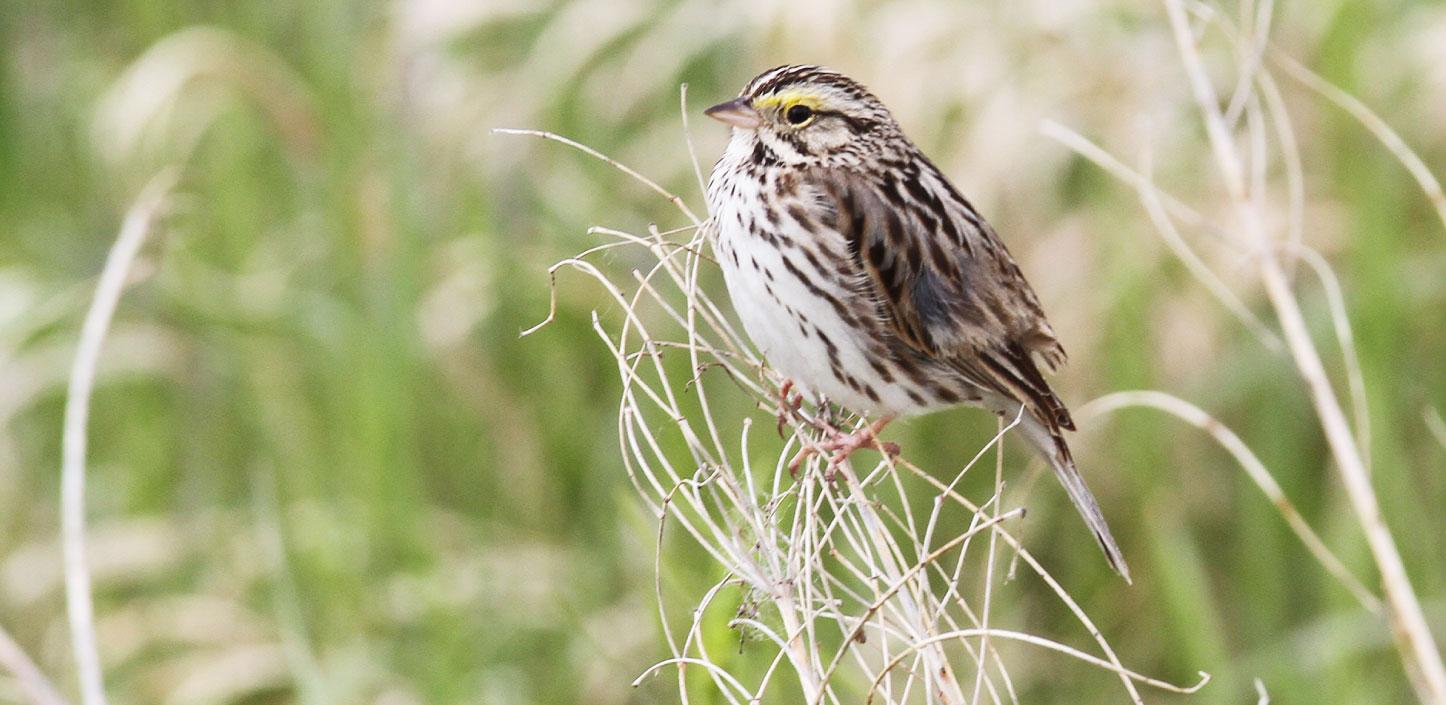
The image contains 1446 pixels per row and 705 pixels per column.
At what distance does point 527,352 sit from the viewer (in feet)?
19.5

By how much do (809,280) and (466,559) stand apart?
2.41m

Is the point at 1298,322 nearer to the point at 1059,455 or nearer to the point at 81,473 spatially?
the point at 1059,455

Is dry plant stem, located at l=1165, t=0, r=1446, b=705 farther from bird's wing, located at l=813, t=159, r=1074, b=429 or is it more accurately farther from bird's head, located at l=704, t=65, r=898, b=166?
bird's head, located at l=704, t=65, r=898, b=166

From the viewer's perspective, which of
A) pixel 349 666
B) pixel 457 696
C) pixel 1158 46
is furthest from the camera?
pixel 1158 46

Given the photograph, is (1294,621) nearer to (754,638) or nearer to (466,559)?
(466,559)

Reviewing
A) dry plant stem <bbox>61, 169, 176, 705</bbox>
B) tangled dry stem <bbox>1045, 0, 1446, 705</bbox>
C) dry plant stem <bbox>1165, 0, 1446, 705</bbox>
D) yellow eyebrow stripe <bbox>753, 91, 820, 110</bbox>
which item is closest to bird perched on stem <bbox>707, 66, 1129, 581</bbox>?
yellow eyebrow stripe <bbox>753, 91, 820, 110</bbox>

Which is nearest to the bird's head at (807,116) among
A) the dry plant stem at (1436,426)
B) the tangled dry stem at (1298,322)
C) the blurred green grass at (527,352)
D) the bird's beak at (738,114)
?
the bird's beak at (738,114)

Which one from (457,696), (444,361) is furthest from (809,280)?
(444,361)

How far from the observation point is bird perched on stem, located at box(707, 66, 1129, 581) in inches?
142

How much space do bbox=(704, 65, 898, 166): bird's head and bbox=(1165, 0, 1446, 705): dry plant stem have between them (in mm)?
618

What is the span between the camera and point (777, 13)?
5.91m

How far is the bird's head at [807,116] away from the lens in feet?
12.1

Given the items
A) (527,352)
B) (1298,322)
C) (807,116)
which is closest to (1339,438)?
(1298,322)

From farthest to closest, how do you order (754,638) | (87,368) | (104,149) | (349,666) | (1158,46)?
(104,149), (1158,46), (349,666), (87,368), (754,638)
